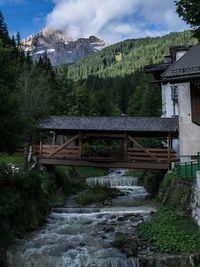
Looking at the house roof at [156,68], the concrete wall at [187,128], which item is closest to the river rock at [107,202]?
the concrete wall at [187,128]

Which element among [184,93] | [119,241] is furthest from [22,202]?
[184,93]

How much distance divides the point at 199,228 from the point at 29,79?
19405 millimetres

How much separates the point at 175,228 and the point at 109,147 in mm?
15642

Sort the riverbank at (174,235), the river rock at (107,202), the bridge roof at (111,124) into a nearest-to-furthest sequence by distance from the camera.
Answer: the riverbank at (174,235)
the river rock at (107,202)
the bridge roof at (111,124)

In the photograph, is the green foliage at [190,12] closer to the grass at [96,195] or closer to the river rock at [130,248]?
the river rock at [130,248]

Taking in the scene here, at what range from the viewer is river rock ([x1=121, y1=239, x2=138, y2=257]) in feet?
53.9

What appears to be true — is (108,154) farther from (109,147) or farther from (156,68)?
(156,68)

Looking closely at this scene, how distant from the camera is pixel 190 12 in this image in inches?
851

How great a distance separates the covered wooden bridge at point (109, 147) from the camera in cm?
3170

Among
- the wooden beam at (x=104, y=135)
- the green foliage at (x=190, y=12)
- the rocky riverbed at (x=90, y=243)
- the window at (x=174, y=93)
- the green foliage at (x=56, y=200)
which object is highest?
the green foliage at (x=190, y=12)

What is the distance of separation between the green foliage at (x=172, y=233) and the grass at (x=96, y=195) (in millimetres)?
9353

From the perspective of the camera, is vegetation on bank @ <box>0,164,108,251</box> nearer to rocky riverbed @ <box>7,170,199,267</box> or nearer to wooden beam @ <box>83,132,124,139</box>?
rocky riverbed @ <box>7,170,199,267</box>

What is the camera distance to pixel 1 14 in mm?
71812

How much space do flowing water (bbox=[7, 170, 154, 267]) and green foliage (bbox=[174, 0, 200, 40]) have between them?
1052cm
